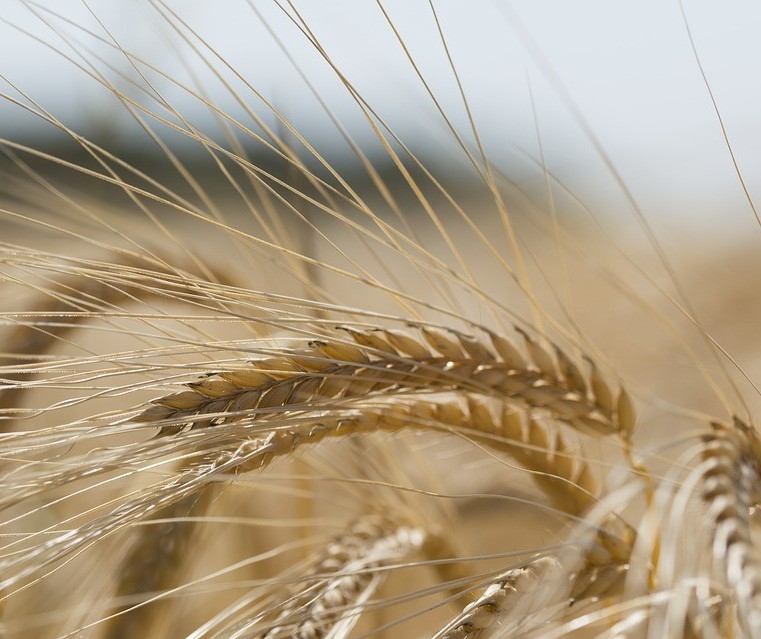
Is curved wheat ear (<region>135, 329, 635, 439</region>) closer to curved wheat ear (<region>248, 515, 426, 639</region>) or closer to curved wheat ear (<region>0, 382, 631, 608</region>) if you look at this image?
curved wheat ear (<region>0, 382, 631, 608</region>)

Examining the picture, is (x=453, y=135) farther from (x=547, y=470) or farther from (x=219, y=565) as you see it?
(x=219, y=565)

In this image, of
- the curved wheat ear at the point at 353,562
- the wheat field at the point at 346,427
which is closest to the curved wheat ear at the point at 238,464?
the wheat field at the point at 346,427

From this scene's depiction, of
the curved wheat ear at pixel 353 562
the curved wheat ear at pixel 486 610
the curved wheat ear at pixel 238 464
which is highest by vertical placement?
the curved wheat ear at pixel 238 464

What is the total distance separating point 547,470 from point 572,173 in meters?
0.91

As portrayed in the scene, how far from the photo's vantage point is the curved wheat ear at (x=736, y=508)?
0.24m

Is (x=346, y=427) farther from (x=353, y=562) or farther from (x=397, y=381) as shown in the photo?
(x=353, y=562)

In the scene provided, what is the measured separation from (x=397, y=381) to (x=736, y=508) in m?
0.17

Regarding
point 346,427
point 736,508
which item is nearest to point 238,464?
point 346,427

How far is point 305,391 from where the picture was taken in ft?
1.30

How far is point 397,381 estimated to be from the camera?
0.40m

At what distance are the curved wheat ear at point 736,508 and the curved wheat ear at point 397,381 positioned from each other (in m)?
0.08

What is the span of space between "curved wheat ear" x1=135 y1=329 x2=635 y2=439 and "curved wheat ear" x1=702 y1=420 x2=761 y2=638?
8 centimetres

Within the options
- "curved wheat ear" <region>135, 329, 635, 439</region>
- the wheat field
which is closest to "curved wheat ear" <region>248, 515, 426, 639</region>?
the wheat field

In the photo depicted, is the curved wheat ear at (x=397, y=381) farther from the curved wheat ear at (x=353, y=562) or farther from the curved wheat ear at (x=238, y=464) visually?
the curved wheat ear at (x=353, y=562)
